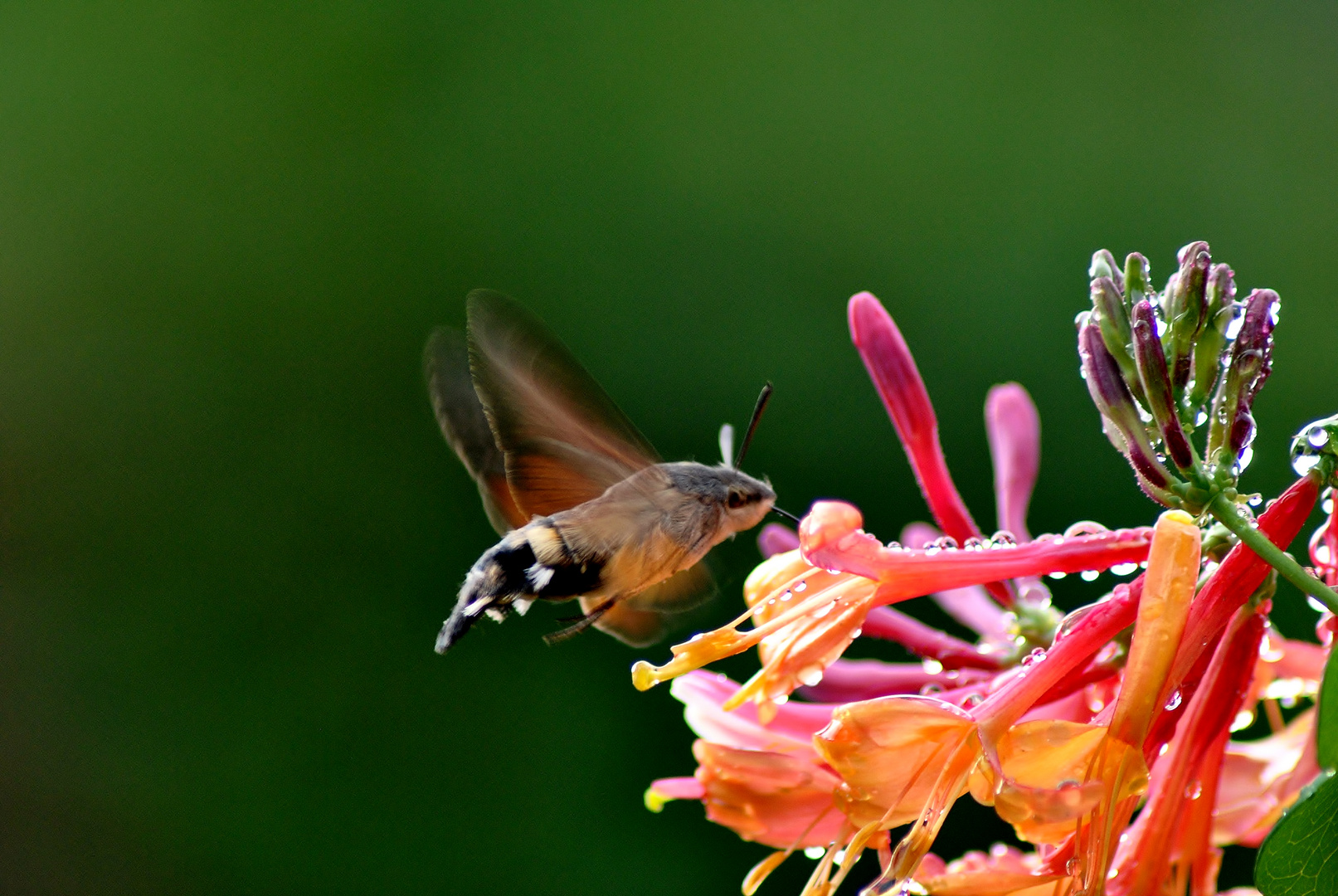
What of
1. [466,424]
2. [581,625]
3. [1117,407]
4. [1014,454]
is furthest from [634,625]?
[1117,407]

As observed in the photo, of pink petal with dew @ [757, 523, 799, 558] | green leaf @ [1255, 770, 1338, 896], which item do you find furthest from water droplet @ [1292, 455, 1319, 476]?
pink petal with dew @ [757, 523, 799, 558]

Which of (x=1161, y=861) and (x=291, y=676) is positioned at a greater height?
(x=1161, y=861)

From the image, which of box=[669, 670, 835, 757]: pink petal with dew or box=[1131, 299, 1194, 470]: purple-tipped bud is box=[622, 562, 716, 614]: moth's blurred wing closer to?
box=[669, 670, 835, 757]: pink petal with dew

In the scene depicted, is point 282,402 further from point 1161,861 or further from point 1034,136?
point 1161,861

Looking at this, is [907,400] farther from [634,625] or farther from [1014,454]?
[634,625]

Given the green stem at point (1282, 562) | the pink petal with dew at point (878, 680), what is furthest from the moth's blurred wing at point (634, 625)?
the green stem at point (1282, 562)

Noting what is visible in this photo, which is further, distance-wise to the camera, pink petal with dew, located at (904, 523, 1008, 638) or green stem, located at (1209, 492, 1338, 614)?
pink petal with dew, located at (904, 523, 1008, 638)

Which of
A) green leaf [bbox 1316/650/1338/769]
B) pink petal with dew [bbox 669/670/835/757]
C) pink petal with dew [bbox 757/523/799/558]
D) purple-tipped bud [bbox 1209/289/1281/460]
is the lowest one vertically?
green leaf [bbox 1316/650/1338/769]

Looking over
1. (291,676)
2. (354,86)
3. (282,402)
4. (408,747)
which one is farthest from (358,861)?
(354,86)
